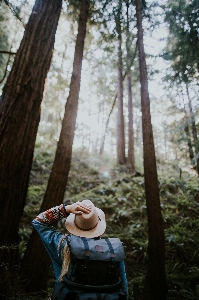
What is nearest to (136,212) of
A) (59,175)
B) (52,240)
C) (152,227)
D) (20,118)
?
(152,227)

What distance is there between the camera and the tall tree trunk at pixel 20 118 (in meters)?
4.28

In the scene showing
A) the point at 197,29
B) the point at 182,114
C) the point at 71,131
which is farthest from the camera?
the point at 182,114

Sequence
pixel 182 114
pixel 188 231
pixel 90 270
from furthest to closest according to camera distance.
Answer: pixel 182 114
pixel 188 231
pixel 90 270

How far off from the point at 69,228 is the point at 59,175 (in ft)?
11.7

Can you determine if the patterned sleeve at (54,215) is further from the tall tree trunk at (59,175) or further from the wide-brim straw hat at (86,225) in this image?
the tall tree trunk at (59,175)

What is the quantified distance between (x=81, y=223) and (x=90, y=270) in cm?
40

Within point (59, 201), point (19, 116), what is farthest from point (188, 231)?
point (19, 116)

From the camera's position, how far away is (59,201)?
5.46m

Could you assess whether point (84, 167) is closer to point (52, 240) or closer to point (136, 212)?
point (136, 212)

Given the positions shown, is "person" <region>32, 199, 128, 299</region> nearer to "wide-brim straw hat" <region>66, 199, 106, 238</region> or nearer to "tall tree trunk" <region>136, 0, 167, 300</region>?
"wide-brim straw hat" <region>66, 199, 106, 238</region>

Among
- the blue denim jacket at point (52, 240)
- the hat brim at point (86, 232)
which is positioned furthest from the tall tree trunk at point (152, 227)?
the hat brim at point (86, 232)

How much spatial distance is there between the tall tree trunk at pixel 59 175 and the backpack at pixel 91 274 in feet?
10.8

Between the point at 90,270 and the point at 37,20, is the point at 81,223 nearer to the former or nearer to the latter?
the point at 90,270

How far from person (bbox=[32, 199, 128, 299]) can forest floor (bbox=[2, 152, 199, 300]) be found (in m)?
2.43
